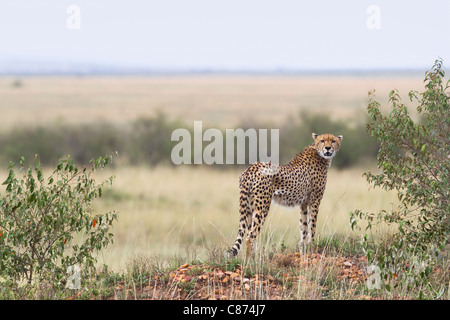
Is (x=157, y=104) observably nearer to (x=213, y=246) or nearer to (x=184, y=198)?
(x=184, y=198)

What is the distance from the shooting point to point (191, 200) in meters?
13.9

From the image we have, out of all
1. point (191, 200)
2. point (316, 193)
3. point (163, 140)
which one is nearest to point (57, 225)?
point (316, 193)

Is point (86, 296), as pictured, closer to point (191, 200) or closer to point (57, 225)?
point (57, 225)

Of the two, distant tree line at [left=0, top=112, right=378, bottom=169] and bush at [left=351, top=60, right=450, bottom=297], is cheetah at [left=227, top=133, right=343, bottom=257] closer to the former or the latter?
bush at [left=351, top=60, right=450, bottom=297]

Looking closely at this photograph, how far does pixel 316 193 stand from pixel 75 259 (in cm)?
264

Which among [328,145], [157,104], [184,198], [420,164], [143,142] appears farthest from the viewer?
[157,104]

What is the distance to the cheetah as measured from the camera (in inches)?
269

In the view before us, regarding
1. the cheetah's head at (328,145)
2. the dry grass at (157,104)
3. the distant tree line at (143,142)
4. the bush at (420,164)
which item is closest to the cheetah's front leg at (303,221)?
the cheetah's head at (328,145)

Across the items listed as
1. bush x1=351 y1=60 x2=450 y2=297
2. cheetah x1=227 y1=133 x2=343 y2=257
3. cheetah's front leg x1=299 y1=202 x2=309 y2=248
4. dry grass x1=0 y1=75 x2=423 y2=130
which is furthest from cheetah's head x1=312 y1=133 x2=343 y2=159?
dry grass x1=0 y1=75 x2=423 y2=130

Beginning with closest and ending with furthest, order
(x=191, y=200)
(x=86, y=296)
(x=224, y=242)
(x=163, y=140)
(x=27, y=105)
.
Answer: (x=86, y=296)
(x=224, y=242)
(x=191, y=200)
(x=163, y=140)
(x=27, y=105)

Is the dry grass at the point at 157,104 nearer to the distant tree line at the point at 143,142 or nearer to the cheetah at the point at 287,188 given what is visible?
the distant tree line at the point at 143,142

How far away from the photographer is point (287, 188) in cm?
705

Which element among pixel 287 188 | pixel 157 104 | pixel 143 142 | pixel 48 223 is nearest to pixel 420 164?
pixel 287 188

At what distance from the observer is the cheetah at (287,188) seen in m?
6.84
